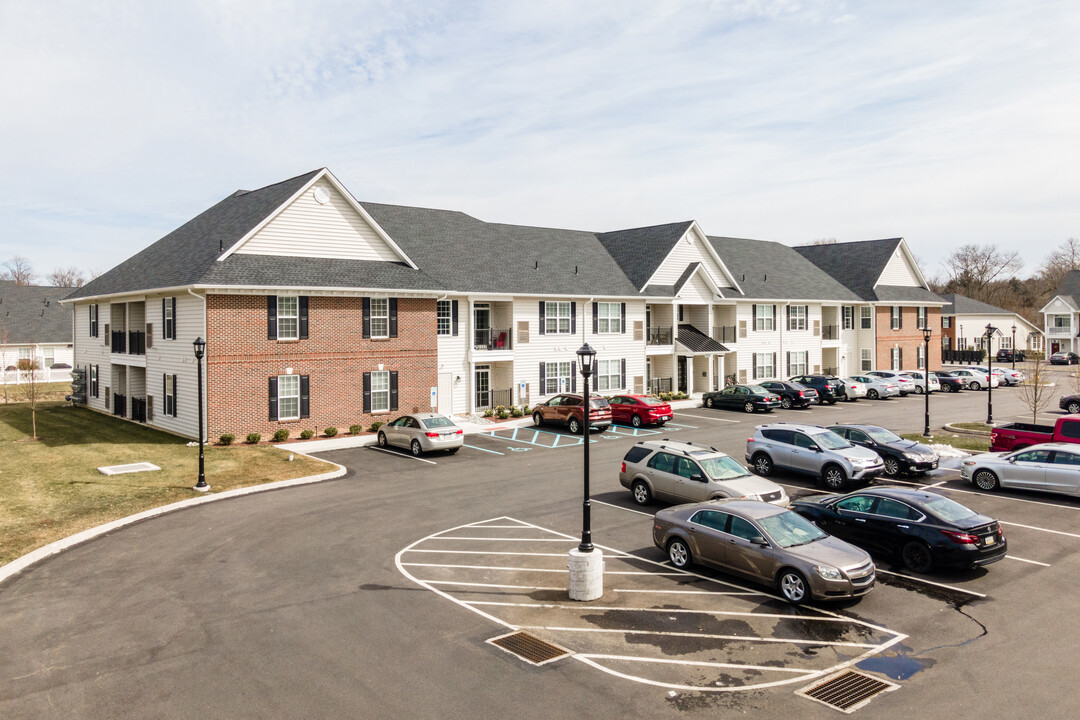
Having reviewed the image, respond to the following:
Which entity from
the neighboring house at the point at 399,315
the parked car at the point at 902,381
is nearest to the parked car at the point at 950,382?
the parked car at the point at 902,381

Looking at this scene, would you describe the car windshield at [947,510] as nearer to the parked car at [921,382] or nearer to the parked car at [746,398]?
the parked car at [746,398]

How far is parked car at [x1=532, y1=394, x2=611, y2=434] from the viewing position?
1281 inches

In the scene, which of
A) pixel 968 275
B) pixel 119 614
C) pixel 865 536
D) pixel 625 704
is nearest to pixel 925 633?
pixel 865 536

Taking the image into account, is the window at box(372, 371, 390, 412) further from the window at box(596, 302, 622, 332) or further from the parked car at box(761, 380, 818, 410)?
the parked car at box(761, 380, 818, 410)

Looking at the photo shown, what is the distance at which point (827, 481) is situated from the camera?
70.9 feet

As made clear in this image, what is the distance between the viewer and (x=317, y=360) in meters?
30.1

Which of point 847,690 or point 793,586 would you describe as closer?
point 847,690

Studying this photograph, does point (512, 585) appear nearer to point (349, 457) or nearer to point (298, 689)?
point (298, 689)

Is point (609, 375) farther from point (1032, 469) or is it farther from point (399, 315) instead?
point (1032, 469)

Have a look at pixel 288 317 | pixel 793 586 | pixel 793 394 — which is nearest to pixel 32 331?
pixel 288 317

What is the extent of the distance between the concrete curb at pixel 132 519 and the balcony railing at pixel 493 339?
45.1 ft

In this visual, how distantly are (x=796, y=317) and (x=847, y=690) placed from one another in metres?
46.1

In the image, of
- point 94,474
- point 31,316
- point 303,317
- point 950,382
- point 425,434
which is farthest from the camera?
point 31,316

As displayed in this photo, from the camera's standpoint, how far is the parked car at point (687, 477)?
17500mm
